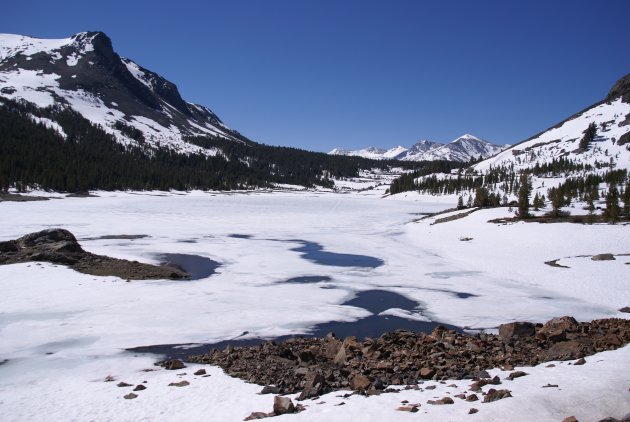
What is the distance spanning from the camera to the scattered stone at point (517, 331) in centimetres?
1354

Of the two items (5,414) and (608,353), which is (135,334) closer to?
(5,414)

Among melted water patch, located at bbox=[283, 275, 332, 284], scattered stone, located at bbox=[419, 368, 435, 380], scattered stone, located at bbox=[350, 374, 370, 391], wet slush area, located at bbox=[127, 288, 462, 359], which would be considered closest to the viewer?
scattered stone, located at bbox=[350, 374, 370, 391]

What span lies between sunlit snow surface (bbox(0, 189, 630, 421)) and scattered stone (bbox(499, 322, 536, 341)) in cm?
225

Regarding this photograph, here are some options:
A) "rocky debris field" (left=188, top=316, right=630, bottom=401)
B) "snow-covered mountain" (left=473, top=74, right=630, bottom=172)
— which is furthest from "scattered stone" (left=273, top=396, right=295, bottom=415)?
"snow-covered mountain" (left=473, top=74, right=630, bottom=172)

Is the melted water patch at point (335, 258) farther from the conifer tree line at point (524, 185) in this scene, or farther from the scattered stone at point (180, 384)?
the conifer tree line at point (524, 185)

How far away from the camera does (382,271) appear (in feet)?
89.5

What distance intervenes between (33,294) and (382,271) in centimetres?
1859

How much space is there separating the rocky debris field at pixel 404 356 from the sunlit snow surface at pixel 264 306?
73cm

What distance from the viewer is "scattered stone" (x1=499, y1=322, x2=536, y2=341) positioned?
1354 centimetres

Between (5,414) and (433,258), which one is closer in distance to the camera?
(5,414)

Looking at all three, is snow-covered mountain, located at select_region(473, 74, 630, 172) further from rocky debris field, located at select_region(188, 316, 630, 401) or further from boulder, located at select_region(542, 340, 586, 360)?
→ boulder, located at select_region(542, 340, 586, 360)

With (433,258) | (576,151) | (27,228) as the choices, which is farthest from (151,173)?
(576,151)

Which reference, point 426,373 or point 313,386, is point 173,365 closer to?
point 313,386

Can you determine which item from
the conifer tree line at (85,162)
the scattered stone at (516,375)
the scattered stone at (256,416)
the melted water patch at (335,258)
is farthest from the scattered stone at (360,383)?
the conifer tree line at (85,162)
